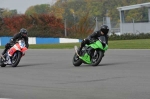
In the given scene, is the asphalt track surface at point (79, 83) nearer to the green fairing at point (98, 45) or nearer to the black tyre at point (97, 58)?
the black tyre at point (97, 58)

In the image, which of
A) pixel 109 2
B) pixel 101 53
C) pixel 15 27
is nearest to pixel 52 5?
pixel 109 2

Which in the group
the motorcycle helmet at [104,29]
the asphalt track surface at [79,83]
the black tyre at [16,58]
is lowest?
the asphalt track surface at [79,83]

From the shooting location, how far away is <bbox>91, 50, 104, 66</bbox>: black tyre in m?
16.6

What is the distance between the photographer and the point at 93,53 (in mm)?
16953

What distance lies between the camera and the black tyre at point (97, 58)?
1660cm

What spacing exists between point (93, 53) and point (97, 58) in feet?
0.72

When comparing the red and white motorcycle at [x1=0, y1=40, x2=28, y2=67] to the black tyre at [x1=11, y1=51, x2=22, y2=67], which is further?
the black tyre at [x1=11, y1=51, x2=22, y2=67]

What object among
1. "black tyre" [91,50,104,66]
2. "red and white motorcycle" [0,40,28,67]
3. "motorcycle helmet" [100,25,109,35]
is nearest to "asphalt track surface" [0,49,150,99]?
"black tyre" [91,50,104,66]

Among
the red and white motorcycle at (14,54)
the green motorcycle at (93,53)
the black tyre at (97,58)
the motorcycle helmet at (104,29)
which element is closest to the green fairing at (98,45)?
the green motorcycle at (93,53)

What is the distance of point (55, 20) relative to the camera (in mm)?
59906

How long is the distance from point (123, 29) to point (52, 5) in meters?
72.2

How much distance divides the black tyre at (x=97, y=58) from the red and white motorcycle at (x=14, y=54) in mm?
2304

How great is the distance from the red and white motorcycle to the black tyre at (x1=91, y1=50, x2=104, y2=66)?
230cm

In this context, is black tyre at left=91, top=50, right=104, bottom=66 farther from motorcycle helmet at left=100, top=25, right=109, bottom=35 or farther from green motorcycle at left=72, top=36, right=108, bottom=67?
→ motorcycle helmet at left=100, top=25, right=109, bottom=35
